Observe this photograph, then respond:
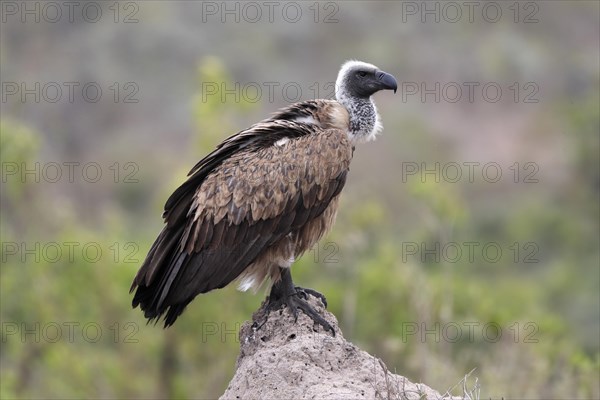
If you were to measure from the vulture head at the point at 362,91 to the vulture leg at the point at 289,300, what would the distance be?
128cm

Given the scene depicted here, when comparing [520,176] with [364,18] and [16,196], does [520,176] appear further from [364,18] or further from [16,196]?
[16,196]

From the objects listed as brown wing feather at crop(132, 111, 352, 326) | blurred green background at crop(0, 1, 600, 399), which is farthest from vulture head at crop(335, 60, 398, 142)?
blurred green background at crop(0, 1, 600, 399)

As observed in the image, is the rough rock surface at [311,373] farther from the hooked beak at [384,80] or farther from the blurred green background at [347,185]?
the blurred green background at [347,185]

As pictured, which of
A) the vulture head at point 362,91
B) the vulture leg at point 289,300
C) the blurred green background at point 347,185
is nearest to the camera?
the vulture leg at point 289,300

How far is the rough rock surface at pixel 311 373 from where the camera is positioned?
6.92 m

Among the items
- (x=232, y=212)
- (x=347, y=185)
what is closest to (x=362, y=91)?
(x=232, y=212)

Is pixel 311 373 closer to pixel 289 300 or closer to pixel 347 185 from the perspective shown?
pixel 289 300

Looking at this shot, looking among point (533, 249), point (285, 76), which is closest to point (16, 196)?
point (533, 249)

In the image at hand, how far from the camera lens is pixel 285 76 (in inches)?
2062

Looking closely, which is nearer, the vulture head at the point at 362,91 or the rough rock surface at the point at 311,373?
the rough rock surface at the point at 311,373

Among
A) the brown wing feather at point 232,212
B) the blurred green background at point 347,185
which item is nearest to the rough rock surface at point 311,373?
the brown wing feather at point 232,212

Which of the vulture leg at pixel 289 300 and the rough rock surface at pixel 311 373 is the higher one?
the vulture leg at pixel 289 300

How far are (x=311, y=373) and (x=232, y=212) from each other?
142 cm

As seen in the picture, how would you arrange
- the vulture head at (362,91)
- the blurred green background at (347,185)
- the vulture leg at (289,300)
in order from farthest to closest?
the blurred green background at (347,185) < the vulture head at (362,91) < the vulture leg at (289,300)
